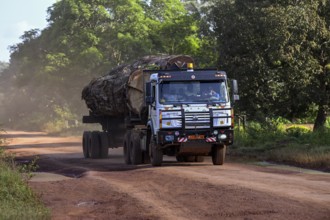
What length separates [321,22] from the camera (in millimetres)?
26781

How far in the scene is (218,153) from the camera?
2058 centimetres

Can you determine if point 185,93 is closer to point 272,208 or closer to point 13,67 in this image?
point 272,208

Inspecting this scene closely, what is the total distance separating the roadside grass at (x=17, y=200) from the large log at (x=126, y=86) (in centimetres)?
715

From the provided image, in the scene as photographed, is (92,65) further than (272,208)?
Yes

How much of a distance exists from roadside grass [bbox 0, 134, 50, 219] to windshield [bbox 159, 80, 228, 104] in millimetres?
5653

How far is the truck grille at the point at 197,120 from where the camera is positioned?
19109 millimetres

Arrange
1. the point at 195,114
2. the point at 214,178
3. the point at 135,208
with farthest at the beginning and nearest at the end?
the point at 195,114 < the point at 214,178 < the point at 135,208

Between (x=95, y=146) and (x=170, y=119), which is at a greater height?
(x=170, y=119)

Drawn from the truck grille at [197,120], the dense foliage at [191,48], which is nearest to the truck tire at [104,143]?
the dense foliage at [191,48]

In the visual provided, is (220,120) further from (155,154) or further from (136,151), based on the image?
(136,151)

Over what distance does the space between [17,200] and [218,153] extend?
9280 millimetres

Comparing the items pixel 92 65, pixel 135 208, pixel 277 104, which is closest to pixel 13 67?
pixel 92 65

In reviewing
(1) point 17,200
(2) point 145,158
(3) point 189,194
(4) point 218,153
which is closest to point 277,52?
(4) point 218,153

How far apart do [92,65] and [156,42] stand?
6375mm
